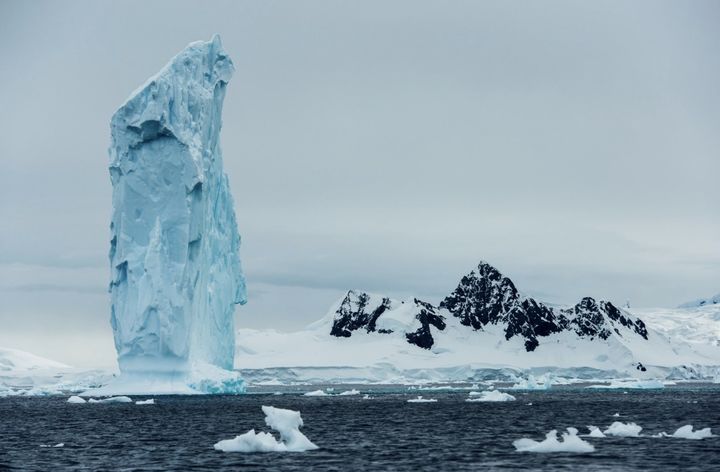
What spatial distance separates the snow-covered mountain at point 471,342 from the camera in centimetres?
14875

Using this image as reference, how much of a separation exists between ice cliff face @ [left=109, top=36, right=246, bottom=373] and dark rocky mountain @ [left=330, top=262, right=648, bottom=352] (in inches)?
3748

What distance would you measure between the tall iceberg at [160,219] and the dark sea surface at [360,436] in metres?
3.59

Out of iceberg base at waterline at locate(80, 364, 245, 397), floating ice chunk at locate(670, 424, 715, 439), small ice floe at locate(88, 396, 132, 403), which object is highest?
iceberg base at waterline at locate(80, 364, 245, 397)

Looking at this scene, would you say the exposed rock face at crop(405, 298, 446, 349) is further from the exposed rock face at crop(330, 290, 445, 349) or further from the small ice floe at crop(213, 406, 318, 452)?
the small ice floe at crop(213, 406, 318, 452)

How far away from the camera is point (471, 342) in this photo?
168000 millimetres

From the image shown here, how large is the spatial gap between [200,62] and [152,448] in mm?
40042

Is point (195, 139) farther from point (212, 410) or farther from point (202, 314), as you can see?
point (212, 410)

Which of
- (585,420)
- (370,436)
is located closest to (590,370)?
(585,420)

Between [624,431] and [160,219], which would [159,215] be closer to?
[160,219]

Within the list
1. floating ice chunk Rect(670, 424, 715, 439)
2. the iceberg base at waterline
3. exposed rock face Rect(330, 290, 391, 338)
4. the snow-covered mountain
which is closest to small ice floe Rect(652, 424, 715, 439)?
floating ice chunk Rect(670, 424, 715, 439)

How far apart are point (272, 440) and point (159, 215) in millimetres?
36136

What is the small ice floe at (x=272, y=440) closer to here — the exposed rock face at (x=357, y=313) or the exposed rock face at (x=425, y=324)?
the exposed rock face at (x=425, y=324)

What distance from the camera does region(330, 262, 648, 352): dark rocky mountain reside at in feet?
546

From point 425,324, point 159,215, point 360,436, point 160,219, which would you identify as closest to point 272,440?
point 360,436
